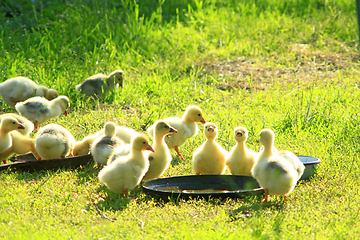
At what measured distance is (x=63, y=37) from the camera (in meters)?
10.9

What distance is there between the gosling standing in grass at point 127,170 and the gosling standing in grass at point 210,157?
690 mm

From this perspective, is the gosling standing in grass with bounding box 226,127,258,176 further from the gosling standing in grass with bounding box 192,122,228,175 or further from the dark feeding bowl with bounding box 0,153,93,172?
the dark feeding bowl with bounding box 0,153,93,172

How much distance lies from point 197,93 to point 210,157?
387 cm

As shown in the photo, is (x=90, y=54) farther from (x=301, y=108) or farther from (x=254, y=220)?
(x=254, y=220)

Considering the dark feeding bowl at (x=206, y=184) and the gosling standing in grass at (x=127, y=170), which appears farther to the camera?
the dark feeding bowl at (x=206, y=184)

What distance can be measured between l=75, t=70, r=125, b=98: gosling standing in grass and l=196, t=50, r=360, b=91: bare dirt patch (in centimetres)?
219

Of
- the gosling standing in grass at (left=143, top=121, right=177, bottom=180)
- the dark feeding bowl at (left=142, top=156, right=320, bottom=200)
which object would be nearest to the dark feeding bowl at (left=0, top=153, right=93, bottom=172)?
the gosling standing in grass at (left=143, top=121, right=177, bottom=180)

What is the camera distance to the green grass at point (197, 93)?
13.5ft

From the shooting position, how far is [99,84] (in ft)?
27.8

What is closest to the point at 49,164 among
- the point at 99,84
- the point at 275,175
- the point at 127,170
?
the point at 127,170

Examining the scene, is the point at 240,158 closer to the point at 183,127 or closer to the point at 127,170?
the point at 183,127

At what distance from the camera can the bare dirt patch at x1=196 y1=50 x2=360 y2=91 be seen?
960 cm

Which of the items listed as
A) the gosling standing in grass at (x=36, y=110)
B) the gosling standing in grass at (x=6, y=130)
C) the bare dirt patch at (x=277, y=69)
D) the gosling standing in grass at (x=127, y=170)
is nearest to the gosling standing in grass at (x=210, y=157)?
the gosling standing in grass at (x=127, y=170)

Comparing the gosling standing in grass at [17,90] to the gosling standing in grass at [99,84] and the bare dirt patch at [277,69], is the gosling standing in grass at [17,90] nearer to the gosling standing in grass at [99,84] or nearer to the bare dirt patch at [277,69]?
the gosling standing in grass at [99,84]
